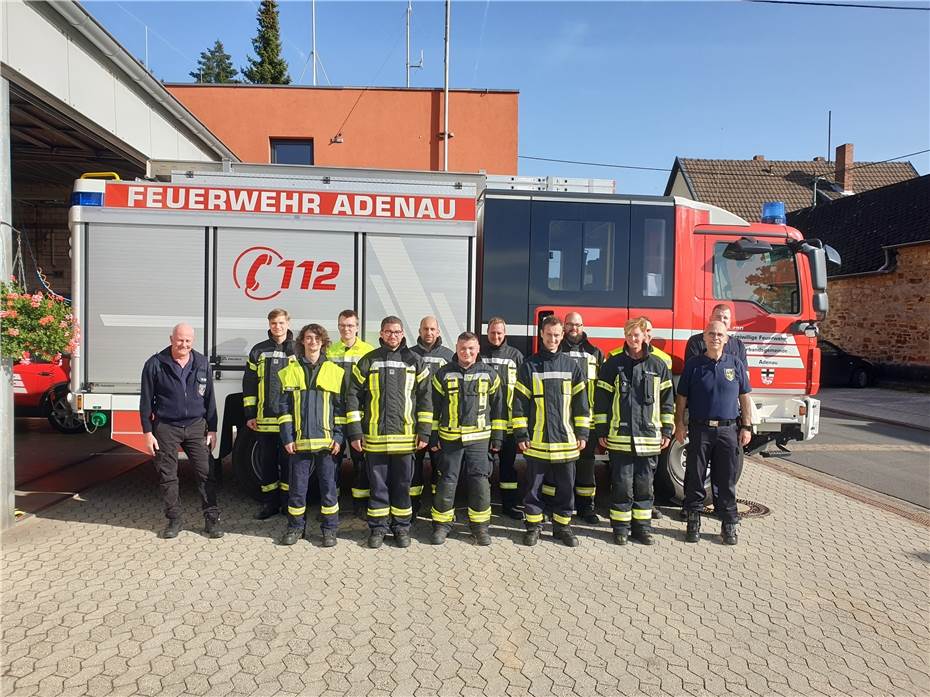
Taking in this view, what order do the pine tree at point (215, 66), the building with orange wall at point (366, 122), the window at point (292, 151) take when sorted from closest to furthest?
the building with orange wall at point (366, 122)
the window at point (292, 151)
the pine tree at point (215, 66)

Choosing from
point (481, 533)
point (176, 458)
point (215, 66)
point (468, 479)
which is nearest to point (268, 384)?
point (176, 458)

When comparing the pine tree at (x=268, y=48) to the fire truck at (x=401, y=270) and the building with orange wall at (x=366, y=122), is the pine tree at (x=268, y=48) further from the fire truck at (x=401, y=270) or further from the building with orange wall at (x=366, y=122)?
the fire truck at (x=401, y=270)

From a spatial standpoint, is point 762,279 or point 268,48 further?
point 268,48

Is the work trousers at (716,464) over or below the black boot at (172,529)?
over

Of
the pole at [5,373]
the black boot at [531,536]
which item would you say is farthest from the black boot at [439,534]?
the pole at [5,373]

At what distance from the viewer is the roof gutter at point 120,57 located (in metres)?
5.46

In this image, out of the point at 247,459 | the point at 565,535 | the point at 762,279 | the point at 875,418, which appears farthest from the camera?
the point at 875,418

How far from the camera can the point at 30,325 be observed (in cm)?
475

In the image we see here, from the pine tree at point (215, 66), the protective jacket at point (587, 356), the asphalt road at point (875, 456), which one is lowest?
the asphalt road at point (875, 456)

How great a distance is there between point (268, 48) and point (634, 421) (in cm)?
3597

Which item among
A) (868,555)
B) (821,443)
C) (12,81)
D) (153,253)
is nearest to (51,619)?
(153,253)

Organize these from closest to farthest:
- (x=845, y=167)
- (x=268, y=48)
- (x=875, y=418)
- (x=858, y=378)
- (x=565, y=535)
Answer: (x=565, y=535) < (x=875, y=418) < (x=858, y=378) < (x=845, y=167) < (x=268, y=48)

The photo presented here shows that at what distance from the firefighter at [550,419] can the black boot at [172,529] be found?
9.18 ft

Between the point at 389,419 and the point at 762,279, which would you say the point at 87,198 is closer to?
the point at 389,419
